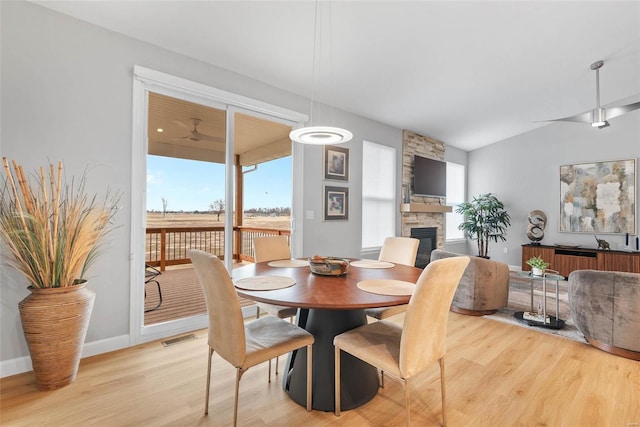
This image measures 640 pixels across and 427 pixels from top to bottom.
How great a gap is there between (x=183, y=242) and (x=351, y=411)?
13.9ft

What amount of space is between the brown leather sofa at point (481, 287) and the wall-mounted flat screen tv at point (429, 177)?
7.29 ft

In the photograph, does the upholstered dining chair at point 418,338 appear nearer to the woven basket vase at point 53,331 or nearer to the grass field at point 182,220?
the woven basket vase at point 53,331

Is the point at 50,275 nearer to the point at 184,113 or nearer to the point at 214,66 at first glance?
the point at 184,113

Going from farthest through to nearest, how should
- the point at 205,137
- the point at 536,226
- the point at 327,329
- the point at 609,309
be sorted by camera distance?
1. the point at 536,226
2. the point at 205,137
3. the point at 609,309
4. the point at 327,329

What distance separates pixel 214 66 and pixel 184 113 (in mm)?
559

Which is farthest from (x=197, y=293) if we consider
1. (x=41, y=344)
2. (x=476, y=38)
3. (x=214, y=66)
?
(x=476, y=38)

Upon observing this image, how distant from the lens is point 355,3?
2.36m

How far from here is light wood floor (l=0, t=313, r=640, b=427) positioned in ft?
5.41

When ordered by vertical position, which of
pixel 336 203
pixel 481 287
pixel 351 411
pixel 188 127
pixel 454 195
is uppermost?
pixel 188 127

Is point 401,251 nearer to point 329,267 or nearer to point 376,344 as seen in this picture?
point 329,267

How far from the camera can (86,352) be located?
2.29 m

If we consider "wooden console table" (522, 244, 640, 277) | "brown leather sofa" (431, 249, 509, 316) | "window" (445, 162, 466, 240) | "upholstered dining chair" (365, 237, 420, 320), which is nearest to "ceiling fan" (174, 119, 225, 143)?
"upholstered dining chair" (365, 237, 420, 320)

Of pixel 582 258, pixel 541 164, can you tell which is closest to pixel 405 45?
pixel 541 164

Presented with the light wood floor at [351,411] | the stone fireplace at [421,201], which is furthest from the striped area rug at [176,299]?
the stone fireplace at [421,201]
